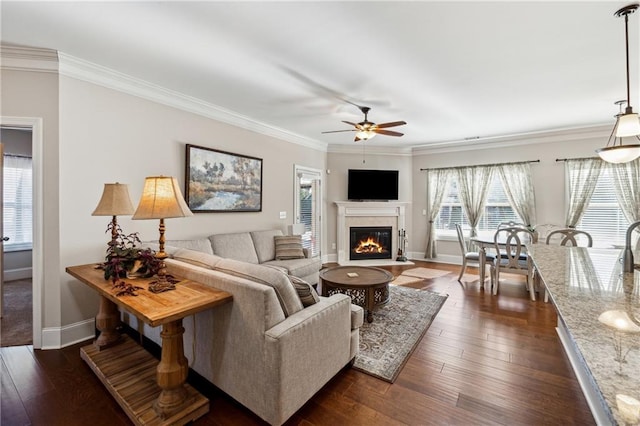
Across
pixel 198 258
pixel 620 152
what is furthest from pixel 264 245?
pixel 620 152

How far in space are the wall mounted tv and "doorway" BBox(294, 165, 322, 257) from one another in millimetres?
776

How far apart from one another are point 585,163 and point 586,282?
495 centimetres

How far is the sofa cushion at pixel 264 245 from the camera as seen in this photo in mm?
4398

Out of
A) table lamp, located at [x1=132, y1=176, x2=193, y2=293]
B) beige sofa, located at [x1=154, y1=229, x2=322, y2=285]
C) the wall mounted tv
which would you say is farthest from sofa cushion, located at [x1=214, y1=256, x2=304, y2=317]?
the wall mounted tv

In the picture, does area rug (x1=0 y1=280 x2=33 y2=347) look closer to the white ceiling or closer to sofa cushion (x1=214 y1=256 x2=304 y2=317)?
sofa cushion (x1=214 y1=256 x2=304 y2=317)

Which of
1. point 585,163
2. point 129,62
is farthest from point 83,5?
point 585,163

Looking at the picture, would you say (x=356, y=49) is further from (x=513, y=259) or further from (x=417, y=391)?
(x=513, y=259)

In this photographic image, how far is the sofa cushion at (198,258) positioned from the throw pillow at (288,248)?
2028mm

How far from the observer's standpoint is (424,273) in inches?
217

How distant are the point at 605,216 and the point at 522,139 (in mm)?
1940

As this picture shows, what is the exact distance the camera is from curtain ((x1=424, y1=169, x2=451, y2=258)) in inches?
255

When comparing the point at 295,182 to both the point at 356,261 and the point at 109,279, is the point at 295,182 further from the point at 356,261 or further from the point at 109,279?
the point at 109,279

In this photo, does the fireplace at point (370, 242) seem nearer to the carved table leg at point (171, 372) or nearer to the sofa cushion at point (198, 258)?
the sofa cushion at point (198, 258)

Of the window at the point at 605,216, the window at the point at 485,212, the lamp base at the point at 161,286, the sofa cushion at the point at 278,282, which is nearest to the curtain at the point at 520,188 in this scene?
the window at the point at 485,212
